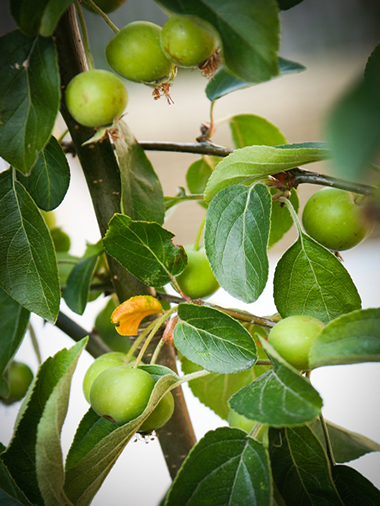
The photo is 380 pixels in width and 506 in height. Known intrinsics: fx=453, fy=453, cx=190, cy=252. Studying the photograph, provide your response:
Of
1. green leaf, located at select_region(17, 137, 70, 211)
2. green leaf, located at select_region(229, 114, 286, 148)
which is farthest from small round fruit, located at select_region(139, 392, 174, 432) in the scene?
green leaf, located at select_region(229, 114, 286, 148)

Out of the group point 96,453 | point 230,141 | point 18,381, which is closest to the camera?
point 96,453

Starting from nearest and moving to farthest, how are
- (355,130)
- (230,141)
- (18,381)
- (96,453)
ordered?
(355,130) < (96,453) < (18,381) < (230,141)

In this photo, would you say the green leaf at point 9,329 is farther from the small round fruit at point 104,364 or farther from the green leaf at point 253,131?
the green leaf at point 253,131

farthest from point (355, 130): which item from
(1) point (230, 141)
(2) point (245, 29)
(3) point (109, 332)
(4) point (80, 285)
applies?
(1) point (230, 141)

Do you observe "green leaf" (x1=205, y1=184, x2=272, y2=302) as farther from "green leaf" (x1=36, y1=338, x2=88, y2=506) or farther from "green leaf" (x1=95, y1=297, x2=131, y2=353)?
"green leaf" (x1=95, y1=297, x2=131, y2=353)

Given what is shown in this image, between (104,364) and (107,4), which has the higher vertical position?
(107,4)

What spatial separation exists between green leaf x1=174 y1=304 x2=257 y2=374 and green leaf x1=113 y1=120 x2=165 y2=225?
69 mm

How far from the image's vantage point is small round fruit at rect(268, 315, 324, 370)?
0.19 meters

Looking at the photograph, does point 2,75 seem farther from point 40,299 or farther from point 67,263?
point 67,263

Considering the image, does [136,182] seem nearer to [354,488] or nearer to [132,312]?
[132,312]

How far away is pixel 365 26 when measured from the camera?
77 cm

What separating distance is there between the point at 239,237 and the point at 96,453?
4.9 inches

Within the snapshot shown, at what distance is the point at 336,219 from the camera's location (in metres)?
0.26

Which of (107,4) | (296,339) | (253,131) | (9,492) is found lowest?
(9,492)
